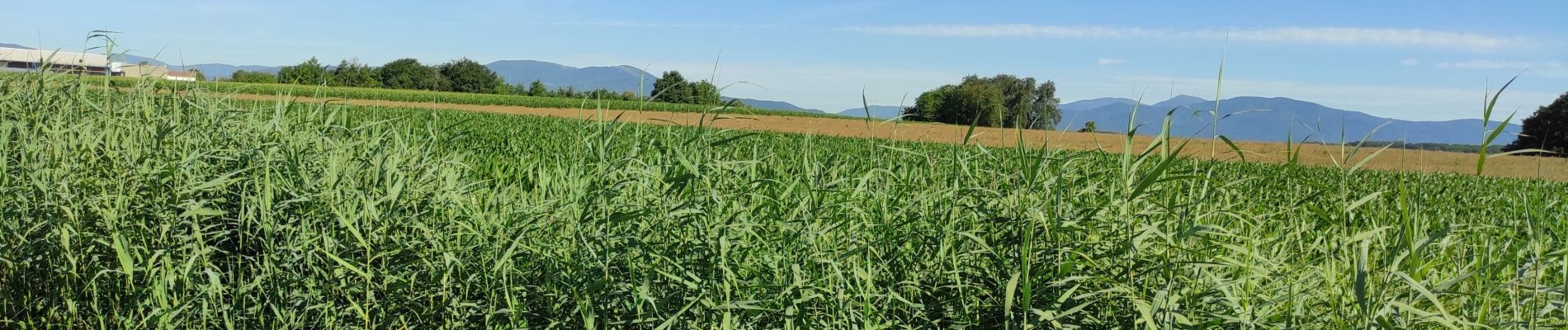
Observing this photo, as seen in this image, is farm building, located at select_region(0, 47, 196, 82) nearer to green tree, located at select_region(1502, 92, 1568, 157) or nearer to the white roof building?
the white roof building

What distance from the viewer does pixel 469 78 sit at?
8862 centimetres

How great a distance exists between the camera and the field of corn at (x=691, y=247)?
3.04 meters

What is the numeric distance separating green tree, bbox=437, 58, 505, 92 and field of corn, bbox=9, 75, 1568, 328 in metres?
82.2

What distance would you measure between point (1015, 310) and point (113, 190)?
4700 millimetres

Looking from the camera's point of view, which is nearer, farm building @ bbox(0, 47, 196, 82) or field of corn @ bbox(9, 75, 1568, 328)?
field of corn @ bbox(9, 75, 1568, 328)

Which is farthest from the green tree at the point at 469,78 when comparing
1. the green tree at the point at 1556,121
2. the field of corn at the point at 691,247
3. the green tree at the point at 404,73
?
the field of corn at the point at 691,247

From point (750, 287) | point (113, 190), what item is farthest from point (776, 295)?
point (113, 190)

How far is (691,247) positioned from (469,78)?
299ft

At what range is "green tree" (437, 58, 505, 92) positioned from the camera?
284 feet

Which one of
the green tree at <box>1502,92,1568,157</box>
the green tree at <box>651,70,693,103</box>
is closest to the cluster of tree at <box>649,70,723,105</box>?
the green tree at <box>651,70,693,103</box>

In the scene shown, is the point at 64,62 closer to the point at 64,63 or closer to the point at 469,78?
the point at 64,63

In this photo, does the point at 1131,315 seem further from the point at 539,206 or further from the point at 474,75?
the point at 474,75

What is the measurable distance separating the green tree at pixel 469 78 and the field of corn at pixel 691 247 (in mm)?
82237

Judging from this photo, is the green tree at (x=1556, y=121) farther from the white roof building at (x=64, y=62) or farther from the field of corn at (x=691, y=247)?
the white roof building at (x=64, y=62)
